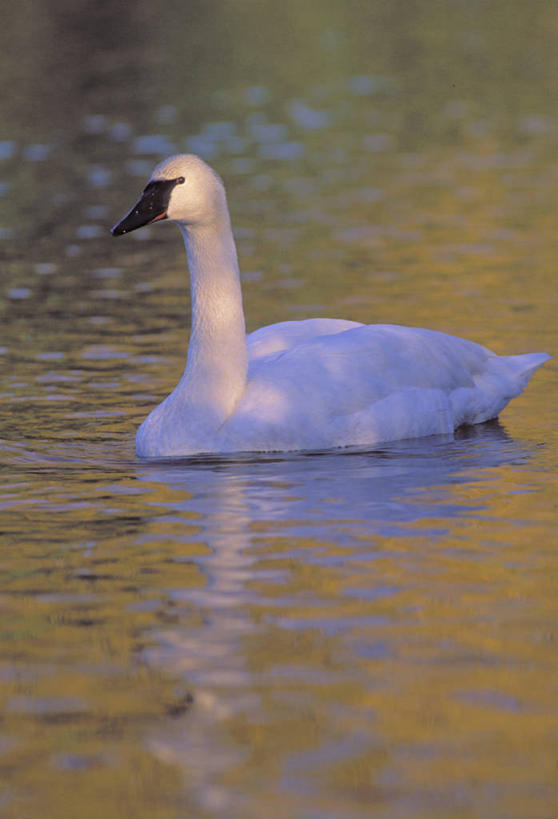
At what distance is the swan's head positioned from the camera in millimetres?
11797

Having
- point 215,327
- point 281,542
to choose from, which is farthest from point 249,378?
point 281,542

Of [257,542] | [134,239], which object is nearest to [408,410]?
[257,542]

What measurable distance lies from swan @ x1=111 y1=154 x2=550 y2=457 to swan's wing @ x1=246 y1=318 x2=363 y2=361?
20 centimetres

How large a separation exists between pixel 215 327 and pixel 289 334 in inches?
40.8

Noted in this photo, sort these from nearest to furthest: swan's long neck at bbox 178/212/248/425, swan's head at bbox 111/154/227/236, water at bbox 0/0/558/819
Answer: water at bbox 0/0/558/819
swan's head at bbox 111/154/227/236
swan's long neck at bbox 178/212/248/425

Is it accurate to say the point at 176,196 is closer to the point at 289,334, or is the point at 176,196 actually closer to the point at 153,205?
the point at 153,205

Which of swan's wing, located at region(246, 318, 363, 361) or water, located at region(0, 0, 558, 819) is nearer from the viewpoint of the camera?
water, located at region(0, 0, 558, 819)

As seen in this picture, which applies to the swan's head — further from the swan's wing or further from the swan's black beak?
the swan's wing

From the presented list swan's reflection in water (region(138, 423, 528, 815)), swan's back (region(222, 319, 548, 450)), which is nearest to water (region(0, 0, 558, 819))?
swan's reflection in water (region(138, 423, 528, 815))

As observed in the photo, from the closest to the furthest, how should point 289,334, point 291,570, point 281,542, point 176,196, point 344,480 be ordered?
point 291,570
point 281,542
point 344,480
point 176,196
point 289,334

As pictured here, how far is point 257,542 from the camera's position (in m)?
9.64

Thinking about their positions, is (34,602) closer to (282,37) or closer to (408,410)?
(408,410)

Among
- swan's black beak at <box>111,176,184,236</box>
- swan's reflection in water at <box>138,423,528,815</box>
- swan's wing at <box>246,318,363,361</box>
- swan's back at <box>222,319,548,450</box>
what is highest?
swan's black beak at <box>111,176,184,236</box>

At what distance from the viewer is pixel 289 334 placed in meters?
13.1
